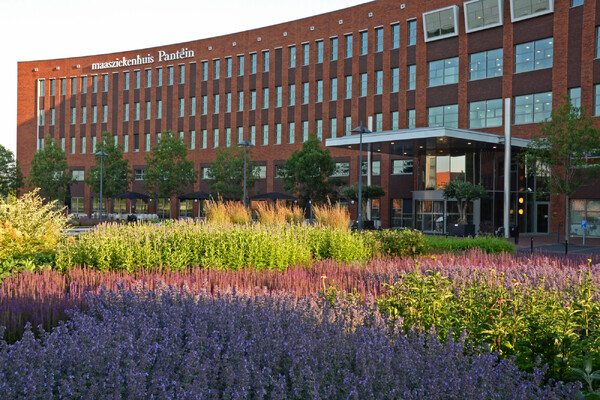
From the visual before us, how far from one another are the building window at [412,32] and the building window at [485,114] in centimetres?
693

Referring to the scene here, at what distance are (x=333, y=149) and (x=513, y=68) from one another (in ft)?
49.6

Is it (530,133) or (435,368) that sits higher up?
(530,133)

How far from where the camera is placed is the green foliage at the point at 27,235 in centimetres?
1118

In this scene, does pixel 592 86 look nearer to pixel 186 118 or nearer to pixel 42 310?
pixel 42 310

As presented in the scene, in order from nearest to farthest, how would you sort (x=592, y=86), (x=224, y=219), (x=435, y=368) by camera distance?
(x=435, y=368)
(x=224, y=219)
(x=592, y=86)

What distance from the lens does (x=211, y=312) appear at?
506 cm

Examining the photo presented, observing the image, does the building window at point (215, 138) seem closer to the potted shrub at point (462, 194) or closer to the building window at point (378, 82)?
the building window at point (378, 82)

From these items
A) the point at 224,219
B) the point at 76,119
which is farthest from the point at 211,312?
the point at 76,119

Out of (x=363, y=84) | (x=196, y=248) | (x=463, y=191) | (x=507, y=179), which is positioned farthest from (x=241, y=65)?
(x=196, y=248)

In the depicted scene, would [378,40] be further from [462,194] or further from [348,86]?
[462,194]

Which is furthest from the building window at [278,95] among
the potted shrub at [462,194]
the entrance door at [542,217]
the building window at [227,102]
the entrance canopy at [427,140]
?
the entrance door at [542,217]

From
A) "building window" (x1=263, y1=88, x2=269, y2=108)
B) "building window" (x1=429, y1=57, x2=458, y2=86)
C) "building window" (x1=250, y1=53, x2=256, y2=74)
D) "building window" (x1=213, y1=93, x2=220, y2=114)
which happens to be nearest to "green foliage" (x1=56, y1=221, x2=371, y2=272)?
"building window" (x1=429, y1=57, x2=458, y2=86)

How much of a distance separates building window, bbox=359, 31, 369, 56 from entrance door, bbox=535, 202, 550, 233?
17.6 meters

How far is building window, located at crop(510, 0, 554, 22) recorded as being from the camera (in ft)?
109
